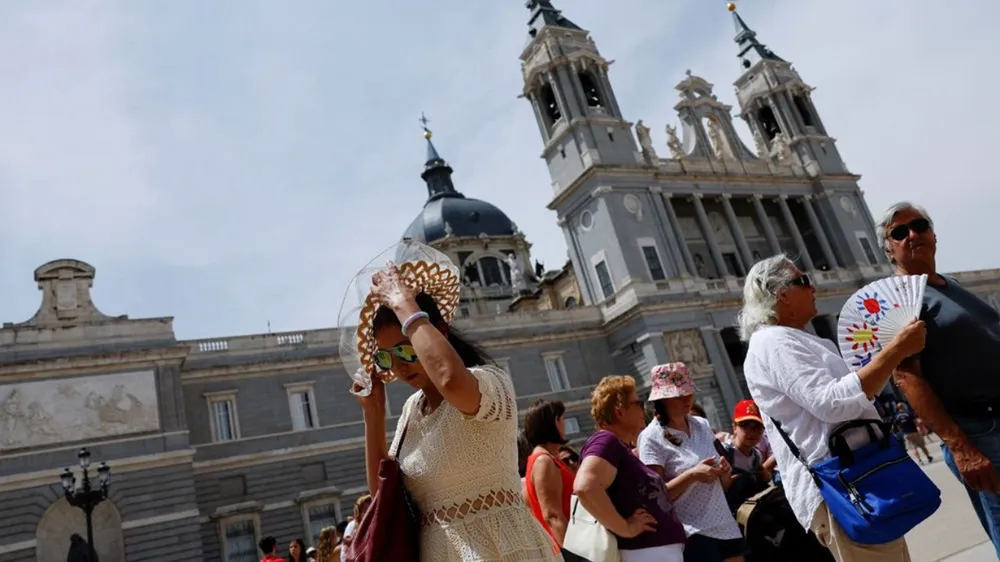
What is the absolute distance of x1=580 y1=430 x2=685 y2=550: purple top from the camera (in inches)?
137

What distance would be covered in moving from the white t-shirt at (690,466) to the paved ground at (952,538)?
2186 millimetres

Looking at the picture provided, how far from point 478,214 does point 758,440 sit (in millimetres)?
48817

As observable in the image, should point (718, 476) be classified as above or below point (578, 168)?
below

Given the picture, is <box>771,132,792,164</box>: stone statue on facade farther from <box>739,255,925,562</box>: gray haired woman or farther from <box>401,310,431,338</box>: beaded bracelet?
<box>401,310,431,338</box>: beaded bracelet

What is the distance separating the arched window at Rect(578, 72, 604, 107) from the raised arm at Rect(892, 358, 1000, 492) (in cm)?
2898

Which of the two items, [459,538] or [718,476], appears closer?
[459,538]

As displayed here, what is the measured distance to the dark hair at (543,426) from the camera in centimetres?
411

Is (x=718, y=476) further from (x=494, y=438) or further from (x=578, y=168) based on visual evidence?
(x=578, y=168)

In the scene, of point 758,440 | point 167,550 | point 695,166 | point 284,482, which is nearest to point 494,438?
point 758,440

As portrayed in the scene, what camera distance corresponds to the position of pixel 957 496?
8.40 meters

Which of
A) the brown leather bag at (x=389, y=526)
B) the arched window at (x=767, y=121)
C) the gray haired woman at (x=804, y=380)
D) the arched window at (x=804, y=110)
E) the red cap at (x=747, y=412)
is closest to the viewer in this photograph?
the brown leather bag at (x=389, y=526)

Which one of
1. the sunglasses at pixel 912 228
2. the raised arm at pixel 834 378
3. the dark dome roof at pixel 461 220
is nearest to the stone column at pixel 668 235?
the dark dome roof at pixel 461 220

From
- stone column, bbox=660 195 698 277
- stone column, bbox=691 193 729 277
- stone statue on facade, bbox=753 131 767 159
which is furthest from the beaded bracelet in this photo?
stone statue on facade, bbox=753 131 767 159

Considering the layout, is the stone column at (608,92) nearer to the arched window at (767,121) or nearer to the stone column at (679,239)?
the stone column at (679,239)
